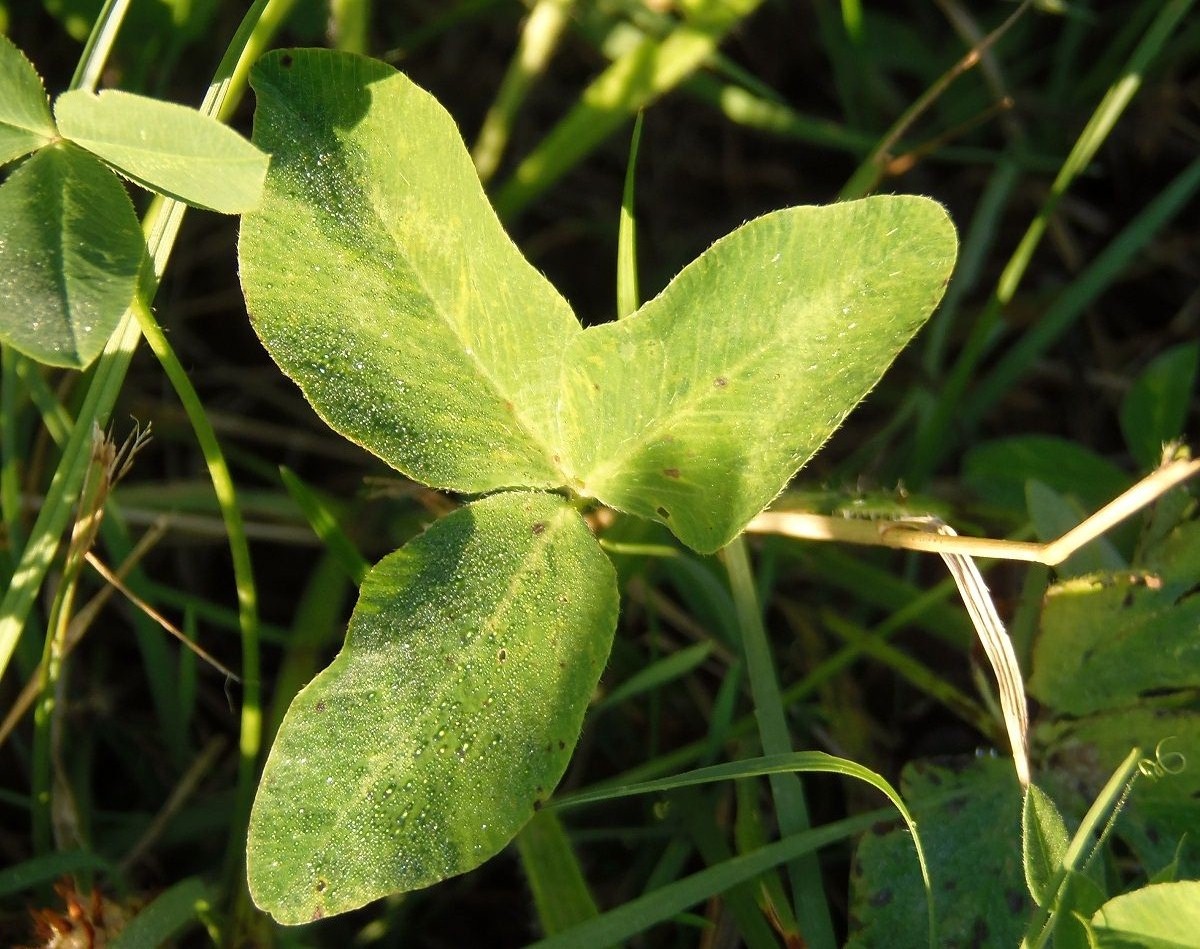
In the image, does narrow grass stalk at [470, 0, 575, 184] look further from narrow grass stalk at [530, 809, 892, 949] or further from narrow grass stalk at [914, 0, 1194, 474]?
narrow grass stalk at [530, 809, 892, 949]

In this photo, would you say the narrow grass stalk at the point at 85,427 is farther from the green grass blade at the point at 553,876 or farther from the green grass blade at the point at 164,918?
the green grass blade at the point at 553,876

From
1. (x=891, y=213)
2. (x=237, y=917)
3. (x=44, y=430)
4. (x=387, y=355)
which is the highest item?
(x=891, y=213)

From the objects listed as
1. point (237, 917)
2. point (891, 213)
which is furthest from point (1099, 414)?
point (237, 917)

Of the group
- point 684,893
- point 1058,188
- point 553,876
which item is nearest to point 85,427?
point 553,876

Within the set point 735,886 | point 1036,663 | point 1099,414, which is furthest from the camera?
point 1099,414

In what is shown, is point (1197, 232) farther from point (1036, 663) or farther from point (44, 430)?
point (44, 430)
